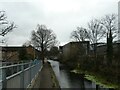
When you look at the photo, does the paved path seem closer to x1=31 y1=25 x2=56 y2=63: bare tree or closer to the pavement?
the pavement

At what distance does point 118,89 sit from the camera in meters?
22.1

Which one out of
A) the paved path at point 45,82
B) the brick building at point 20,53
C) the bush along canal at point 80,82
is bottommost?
the bush along canal at point 80,82

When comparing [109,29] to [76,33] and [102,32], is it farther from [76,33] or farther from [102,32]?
[76,33]

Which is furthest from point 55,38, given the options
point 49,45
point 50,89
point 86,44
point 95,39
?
point 50,89

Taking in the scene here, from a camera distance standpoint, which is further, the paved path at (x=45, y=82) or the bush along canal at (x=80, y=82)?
the bush along canal at (x=80, y=82)

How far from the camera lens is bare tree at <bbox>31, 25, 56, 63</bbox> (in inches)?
3118

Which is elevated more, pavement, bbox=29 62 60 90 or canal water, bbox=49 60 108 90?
pavement, bbox=29 62 60 90

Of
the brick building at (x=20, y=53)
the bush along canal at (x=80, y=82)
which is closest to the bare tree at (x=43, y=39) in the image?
the brick building at (x=20, y=53)

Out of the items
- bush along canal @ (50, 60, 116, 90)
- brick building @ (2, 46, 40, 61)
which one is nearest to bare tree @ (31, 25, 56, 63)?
brick building @ (2, 46, 40, 61)

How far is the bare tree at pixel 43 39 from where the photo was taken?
260 feet

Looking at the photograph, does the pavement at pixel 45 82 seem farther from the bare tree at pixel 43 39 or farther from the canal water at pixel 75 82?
the bare tree at pixel 43 39

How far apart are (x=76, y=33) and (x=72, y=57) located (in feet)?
30.4

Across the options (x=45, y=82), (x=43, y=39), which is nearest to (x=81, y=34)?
(x=43, y=39)

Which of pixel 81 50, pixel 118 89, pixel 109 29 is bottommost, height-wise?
pixel 118 89
